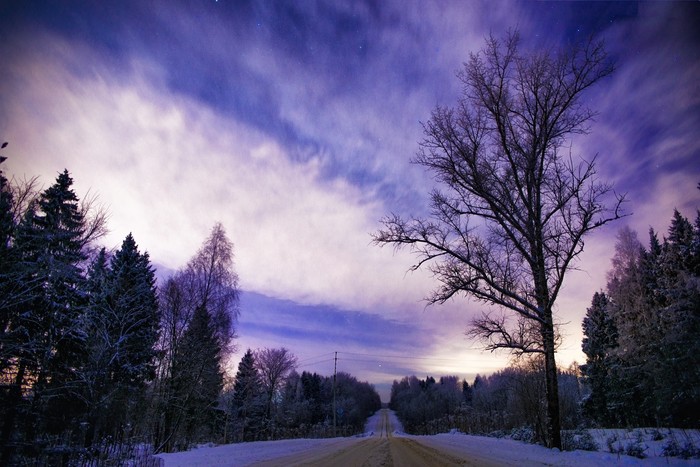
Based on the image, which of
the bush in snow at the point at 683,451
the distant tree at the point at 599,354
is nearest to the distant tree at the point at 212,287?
the bush in snow at the point at 683,451

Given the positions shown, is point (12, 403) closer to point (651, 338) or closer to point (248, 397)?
point (651, 338)

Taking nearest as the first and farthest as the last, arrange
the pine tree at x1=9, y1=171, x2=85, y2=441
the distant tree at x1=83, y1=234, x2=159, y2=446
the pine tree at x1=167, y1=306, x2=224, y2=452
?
the pine tree at x1=9, y1=171, x2=85, y2=441
the distant tree at x1=83, y1=234, x2=159, y2=446
the pine tree at x1=167, y1=306, x2=224, y2=452

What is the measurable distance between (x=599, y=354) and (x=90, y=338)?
140 ft

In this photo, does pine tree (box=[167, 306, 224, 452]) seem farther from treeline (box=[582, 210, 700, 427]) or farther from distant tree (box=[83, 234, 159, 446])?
treeline (box=[582, 210, 700, 427])

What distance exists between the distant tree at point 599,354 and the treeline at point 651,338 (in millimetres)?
87

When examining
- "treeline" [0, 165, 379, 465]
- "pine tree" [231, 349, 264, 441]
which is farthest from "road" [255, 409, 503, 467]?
"pine tree" [231, 349, 264, 441]

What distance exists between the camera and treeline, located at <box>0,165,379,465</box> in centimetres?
1020

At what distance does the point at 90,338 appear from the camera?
1540 centimetres

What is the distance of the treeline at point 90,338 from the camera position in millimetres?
10195

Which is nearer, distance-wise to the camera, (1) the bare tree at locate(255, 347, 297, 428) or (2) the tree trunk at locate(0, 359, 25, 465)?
(2) the tree trunk at locate(0, 359, 25, 465)

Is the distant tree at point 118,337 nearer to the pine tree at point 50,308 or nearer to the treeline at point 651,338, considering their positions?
the pine tree at point 50,308

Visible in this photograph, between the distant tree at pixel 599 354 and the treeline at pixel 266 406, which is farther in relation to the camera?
the treeline at pixel 266 406

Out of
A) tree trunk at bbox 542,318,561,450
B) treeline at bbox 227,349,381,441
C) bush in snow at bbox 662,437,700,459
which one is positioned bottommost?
treeline at bbox 227,349,381,441

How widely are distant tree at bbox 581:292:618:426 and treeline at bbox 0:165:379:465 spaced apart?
33032mm
